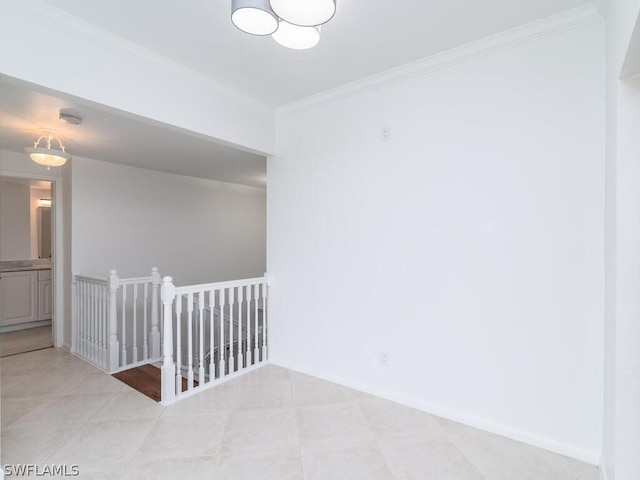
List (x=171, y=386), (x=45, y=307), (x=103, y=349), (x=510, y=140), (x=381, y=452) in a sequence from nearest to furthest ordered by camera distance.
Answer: (x=381, y=452)
(x=510, y=140)
(x=171, y=386)
(x=103, y=349)
(x=45, y=307)

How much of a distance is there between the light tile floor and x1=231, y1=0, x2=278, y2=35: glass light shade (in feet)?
7.26

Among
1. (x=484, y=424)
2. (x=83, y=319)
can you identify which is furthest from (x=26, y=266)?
(x=484, y=424)

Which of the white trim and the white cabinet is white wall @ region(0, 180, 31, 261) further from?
the white trim

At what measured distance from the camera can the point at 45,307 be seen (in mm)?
5152

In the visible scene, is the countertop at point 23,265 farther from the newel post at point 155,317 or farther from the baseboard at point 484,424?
the baseboard at point 484,424

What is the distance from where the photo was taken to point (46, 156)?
295cm

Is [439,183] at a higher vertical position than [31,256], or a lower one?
higher

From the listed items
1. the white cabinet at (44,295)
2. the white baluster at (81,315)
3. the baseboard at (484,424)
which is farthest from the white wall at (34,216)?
the baseboard at (484,424)

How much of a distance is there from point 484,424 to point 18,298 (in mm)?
6255

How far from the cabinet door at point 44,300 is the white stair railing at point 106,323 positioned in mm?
1944

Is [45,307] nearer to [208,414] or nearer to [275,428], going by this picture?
[208,414]

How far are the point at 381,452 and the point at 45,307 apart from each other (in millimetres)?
5717

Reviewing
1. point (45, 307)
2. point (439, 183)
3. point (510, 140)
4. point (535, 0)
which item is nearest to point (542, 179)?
point (510, 140)

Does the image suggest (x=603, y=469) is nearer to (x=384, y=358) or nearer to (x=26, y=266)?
(x=384, y=358)
